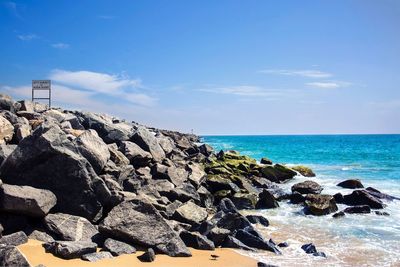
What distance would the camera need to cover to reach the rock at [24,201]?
9.91 m

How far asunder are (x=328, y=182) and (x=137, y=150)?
16945 mm

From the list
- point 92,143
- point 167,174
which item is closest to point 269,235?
point 167,174

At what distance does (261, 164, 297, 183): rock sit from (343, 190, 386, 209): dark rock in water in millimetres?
8497

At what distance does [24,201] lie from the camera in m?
10.0

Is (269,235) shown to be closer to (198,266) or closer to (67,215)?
(198,266)

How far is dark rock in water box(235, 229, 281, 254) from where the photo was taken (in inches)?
460

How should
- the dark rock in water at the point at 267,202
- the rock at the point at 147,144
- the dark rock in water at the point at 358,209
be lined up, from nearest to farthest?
the dark rock in water at the point at 358,209
the dark rock in water at the point at 267,202
the rock at the point at 147,144

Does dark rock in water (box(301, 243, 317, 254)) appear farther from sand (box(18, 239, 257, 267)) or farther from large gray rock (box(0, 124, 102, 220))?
large gray rock (box(0, 124, 102, 220))

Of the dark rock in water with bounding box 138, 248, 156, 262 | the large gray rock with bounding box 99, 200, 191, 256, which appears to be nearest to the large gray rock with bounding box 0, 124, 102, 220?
the large gray rock with bounding box 99, 200, 191, 256

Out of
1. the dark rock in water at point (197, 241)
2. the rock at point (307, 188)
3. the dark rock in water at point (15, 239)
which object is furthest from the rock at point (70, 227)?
the rock at point (307, 188)

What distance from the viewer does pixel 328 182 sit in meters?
29.5

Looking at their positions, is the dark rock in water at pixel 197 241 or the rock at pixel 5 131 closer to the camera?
the dark rock in water at pixel 197 241

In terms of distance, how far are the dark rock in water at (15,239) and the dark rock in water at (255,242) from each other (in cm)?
619

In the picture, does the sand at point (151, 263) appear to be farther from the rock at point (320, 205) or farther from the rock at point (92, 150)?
the rock at point (320, 205)
